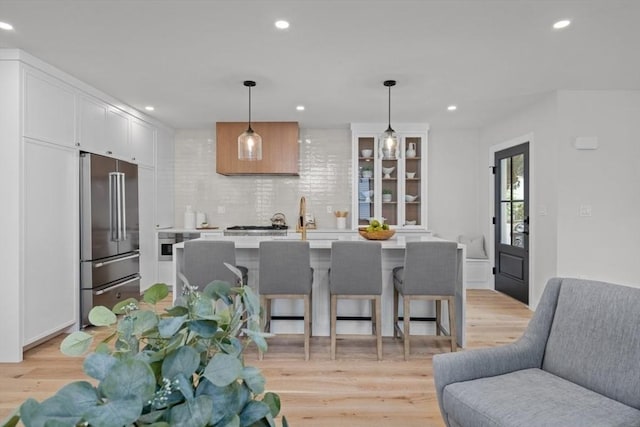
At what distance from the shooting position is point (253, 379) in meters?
0.58

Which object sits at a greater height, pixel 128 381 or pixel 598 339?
pixel 128 381

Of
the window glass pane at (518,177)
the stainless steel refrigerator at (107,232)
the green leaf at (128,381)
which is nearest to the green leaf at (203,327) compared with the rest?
the green leaf at (128,381)

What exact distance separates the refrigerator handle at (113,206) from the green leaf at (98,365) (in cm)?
395

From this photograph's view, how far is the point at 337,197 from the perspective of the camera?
5.95m

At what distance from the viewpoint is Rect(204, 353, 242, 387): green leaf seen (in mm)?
516

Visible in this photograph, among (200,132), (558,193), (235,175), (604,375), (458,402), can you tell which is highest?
(200,132)

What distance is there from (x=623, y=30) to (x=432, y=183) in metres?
3.38

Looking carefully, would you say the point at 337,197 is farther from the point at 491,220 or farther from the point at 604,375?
the point at 604,375

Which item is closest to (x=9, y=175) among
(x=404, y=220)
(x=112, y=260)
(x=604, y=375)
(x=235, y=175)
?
(x=112, y=260)

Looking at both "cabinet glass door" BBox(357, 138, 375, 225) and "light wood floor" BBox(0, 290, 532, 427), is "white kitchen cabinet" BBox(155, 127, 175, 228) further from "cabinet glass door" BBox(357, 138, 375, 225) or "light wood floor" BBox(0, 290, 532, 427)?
"cabinet glass door" BBox(357, 138, 375, 225)

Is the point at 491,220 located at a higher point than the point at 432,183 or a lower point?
lower

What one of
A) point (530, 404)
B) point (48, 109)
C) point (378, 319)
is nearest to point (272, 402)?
point (530, 404)

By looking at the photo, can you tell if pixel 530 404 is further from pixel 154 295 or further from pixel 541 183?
pixel 541 183

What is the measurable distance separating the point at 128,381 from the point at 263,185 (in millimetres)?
5599
